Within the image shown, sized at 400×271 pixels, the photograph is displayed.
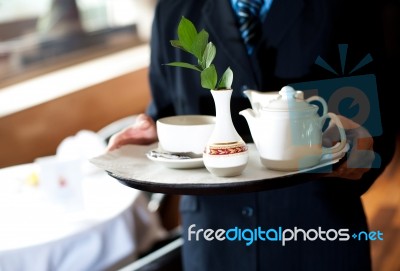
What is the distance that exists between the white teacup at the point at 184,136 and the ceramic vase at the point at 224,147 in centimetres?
4

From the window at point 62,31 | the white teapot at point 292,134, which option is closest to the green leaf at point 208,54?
the white teapot at point 292,134

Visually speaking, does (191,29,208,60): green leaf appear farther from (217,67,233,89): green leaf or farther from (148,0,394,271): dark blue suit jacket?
(148,0,394,271): dark blue suit jacket

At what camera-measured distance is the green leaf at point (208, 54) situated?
790mm

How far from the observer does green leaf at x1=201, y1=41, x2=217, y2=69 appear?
0.79 m

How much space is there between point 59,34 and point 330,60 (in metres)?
1.97

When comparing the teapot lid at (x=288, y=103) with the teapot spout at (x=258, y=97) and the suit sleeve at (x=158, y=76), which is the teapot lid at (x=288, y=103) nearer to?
the teapot spout at (x=258, y=97)

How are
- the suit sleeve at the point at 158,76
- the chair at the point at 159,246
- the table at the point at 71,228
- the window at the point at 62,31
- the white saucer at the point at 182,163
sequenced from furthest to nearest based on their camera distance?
the window at the point at 62,31 < the chair at the point at 159,246 < the table at the point at 71,228 < the suit sleeve at the point at 158,76 < the white saucer at the point at 182,163

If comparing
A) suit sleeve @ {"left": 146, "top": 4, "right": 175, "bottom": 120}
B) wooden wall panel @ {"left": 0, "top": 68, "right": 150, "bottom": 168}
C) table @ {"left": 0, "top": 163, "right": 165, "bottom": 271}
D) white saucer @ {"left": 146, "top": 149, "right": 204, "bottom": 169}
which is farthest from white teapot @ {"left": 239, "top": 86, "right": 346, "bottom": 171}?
wooden wall panel @ {"left": 0, "top": 68, "right": 150, "bottom": 168}

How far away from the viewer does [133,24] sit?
3.15 meters

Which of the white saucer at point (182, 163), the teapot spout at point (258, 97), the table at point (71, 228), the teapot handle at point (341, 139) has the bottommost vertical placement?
the table at point (71, 228)

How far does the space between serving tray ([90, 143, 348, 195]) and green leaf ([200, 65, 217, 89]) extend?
5.2 inches

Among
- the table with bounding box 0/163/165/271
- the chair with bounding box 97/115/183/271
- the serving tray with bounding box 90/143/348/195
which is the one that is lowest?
the chair with bounding box 97/115/183/271

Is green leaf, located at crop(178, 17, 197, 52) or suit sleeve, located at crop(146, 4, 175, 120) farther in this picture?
suit sleeve, located at crop(146, 4, 175, 120)

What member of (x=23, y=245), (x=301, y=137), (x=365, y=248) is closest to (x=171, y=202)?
(x=23, y=245)
